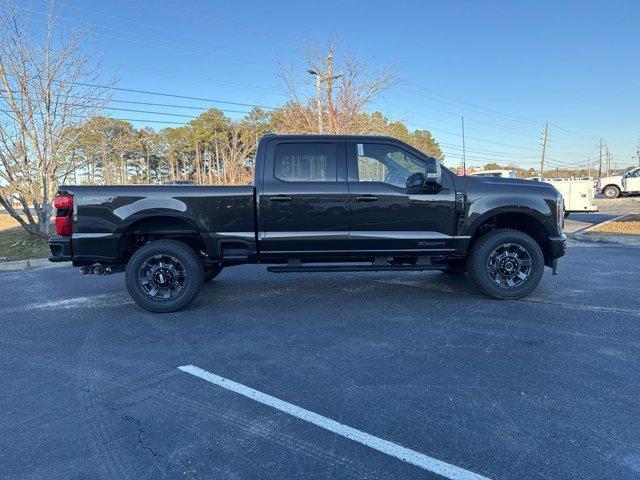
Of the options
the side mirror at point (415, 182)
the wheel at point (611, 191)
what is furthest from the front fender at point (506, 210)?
the wheel at point (611, 191)

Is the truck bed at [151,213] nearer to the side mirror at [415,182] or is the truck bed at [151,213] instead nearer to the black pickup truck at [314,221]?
the black pickup truck at [314,221]

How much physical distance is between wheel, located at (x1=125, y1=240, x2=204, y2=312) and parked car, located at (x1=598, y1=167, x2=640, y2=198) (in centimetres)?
3065

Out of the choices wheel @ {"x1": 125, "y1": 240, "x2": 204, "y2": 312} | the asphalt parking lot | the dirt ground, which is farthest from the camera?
the dirt ground

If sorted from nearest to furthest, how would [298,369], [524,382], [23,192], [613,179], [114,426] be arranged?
[114,426] → [524,382] → [298,369] → [23,192] → [613,179]

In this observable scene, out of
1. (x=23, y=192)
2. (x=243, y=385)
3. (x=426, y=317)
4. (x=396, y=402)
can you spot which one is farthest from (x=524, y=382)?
(x=23, y=192)

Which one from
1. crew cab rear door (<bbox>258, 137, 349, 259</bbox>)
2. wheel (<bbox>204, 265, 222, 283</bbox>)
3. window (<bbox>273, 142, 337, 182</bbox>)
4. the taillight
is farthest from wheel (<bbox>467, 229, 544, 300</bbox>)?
the taillight

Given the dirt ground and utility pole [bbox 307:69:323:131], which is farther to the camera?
utility pole [bbox 307:69:323:131]

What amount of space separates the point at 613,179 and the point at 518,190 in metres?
28.6

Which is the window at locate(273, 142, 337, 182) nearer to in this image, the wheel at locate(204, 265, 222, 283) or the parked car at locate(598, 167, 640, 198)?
the wheel at locate(204, 265, 222, 283)

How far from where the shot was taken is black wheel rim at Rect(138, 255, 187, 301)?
16.1ft

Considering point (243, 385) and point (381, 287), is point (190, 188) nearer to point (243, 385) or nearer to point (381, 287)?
point (243, 385)

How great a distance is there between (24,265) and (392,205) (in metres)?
7.84

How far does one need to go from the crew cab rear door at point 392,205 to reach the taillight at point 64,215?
3.32 meters

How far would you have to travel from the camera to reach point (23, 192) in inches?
427
